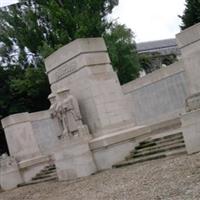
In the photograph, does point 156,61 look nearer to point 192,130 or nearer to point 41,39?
point 41,39

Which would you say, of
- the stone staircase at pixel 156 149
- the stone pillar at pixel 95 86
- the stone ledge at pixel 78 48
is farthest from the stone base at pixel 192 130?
the stone ledge at pixel 78 48

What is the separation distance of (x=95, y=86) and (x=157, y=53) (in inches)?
1432

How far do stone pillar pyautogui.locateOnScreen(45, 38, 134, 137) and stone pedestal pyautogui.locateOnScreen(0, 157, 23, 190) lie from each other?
15.6ft

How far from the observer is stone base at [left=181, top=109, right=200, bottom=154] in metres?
10.0

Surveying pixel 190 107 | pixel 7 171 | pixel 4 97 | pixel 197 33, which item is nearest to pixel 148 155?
pixel 190 107

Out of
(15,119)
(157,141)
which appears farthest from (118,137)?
(15,119)

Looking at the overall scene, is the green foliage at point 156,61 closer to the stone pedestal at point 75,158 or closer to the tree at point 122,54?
the tree at point 122,54

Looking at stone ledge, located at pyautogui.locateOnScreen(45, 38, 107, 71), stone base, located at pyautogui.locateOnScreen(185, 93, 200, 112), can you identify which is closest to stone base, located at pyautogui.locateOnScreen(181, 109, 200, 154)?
stone base, located at pyautogui.locateOnScreen(185, 93, 200, 112)

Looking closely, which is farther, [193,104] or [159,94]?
[159,94]

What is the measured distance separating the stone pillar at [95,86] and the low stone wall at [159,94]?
5603mm

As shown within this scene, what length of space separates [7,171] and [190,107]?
27.0ft

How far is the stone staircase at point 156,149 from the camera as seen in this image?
11028 millimetres

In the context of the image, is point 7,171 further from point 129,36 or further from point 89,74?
point 129,36

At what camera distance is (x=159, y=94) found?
20.0 metres
